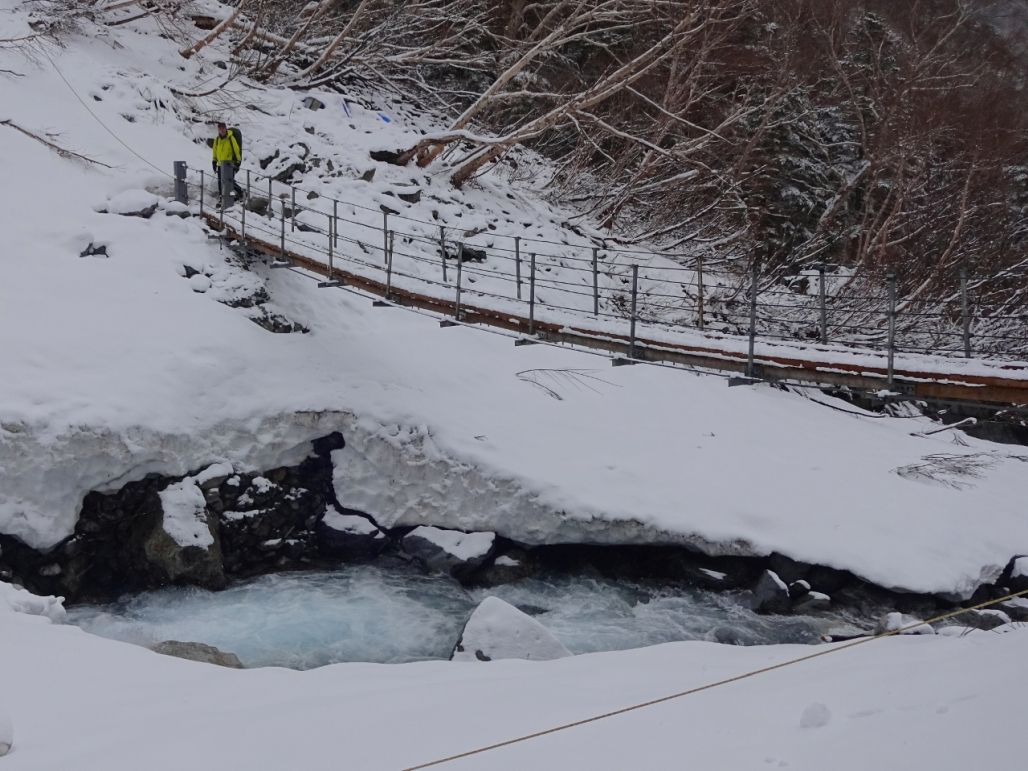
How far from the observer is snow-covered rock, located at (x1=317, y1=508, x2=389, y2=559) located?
436 inches

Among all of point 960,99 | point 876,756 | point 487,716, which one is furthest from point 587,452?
point 960,99

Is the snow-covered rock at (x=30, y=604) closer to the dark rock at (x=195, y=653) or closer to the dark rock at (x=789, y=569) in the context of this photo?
the dark rock at (x=195, y=653)

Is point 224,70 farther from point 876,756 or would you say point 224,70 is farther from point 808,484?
point 876,756

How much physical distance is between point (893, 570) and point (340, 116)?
556 inches

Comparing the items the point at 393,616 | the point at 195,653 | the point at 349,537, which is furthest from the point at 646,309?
the point at 195,653

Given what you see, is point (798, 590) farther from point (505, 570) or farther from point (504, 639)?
point (504, 639)

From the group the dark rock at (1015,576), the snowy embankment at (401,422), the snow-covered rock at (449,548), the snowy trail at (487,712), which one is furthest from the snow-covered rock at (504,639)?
the dark rock at (1015,576)

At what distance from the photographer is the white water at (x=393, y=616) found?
8898 millimetres

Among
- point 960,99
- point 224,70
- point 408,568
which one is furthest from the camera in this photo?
point 960,99

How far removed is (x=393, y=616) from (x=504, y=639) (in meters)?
1.85

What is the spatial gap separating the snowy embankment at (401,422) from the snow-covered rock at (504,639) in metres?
2.46

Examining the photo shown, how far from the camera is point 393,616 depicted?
32.0ft

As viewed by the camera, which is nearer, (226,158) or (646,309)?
(226,158)

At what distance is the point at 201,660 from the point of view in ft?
23.9
